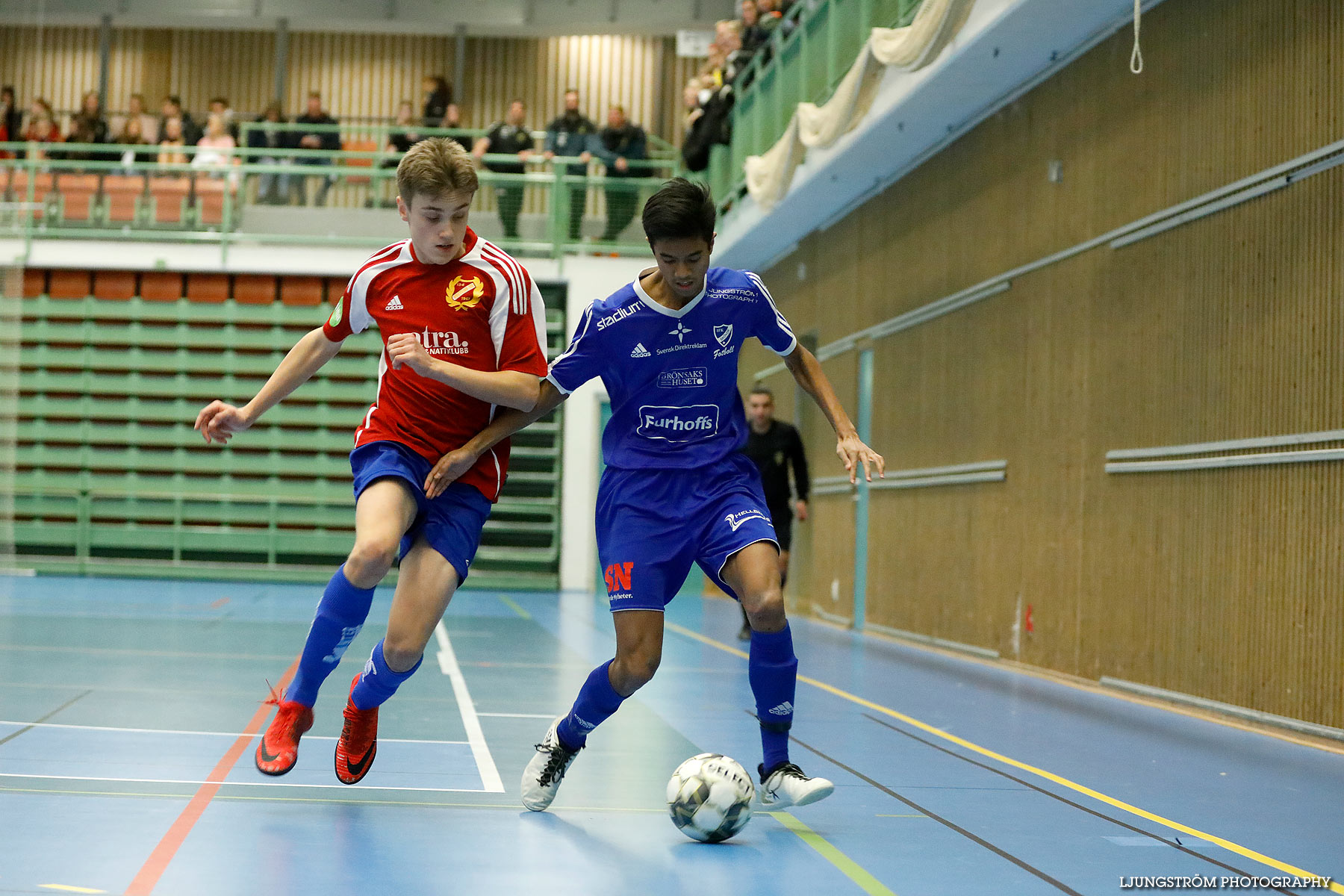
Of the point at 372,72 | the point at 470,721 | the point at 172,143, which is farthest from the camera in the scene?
the point at 372,72

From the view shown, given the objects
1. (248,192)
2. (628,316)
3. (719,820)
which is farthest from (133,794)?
(248,192)

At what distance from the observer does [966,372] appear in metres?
11.5

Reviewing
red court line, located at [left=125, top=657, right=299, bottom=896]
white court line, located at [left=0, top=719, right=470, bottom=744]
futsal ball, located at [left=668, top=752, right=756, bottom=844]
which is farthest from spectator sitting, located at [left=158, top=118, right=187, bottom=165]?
futsal ball, located at [left=668, top=752, right=756, bottom=844]

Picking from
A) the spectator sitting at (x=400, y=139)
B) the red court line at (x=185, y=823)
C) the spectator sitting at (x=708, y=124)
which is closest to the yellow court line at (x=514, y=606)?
the spectator sitting at (x=400, y=139)

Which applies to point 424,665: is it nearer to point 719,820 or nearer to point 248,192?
point 719,820

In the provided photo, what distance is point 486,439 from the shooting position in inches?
175

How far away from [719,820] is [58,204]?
752 inches

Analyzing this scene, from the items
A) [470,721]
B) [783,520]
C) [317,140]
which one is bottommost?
[470,721]

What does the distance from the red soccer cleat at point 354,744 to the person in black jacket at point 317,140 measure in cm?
1630

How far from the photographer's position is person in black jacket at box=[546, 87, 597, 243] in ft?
66.4

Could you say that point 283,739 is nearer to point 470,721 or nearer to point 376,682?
point 376,682

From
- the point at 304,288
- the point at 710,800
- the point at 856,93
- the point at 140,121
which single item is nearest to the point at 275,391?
the point at 710,800

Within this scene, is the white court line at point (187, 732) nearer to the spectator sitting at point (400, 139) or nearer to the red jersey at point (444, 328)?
the red jersey at point (444, 328)

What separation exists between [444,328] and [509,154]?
55.1 feet
